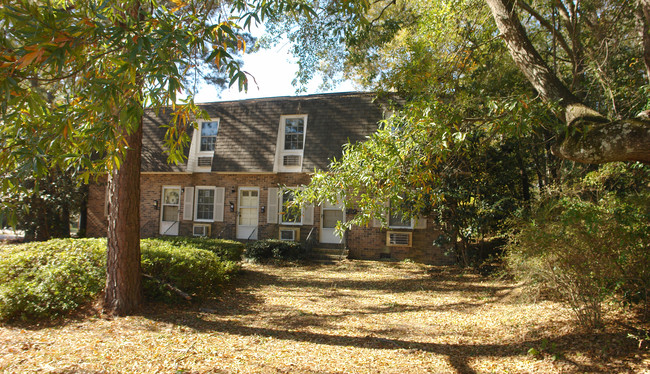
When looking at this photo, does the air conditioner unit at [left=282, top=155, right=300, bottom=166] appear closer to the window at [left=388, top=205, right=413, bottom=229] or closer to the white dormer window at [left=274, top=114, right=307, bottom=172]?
the white dormer window at [left=274, top=114, right=307, bottom=172]

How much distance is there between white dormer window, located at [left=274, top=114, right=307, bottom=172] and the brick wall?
0.39 m

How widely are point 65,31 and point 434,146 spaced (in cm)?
447

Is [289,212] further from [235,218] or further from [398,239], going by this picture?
[235,218]

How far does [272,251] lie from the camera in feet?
45.8

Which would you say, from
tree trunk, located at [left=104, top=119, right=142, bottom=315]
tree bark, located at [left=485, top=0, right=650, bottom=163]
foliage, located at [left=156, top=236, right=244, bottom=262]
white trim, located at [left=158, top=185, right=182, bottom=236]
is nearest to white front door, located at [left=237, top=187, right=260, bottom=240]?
white trim, located at [left=158, top=185, right=182, bottom=236]

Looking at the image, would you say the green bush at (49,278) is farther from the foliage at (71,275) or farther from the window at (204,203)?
the window at (204,203)

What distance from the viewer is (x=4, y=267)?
7059 mm

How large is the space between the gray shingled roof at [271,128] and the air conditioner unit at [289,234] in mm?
2433

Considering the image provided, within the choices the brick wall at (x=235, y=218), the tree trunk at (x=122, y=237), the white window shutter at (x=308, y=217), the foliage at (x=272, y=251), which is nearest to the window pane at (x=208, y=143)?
the brick wall at (x=235, y=218)

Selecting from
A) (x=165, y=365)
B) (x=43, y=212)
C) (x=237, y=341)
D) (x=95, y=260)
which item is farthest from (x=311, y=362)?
(x=43, y=212)

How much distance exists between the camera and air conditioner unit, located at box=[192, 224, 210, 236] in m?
16.8

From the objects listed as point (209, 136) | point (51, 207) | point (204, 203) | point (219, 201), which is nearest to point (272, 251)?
point (219, 201)

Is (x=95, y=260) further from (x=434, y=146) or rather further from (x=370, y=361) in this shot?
(x=434, y=146)

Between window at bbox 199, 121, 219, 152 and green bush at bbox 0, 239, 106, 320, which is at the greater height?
window at bbox 199, 121, 219, 152
